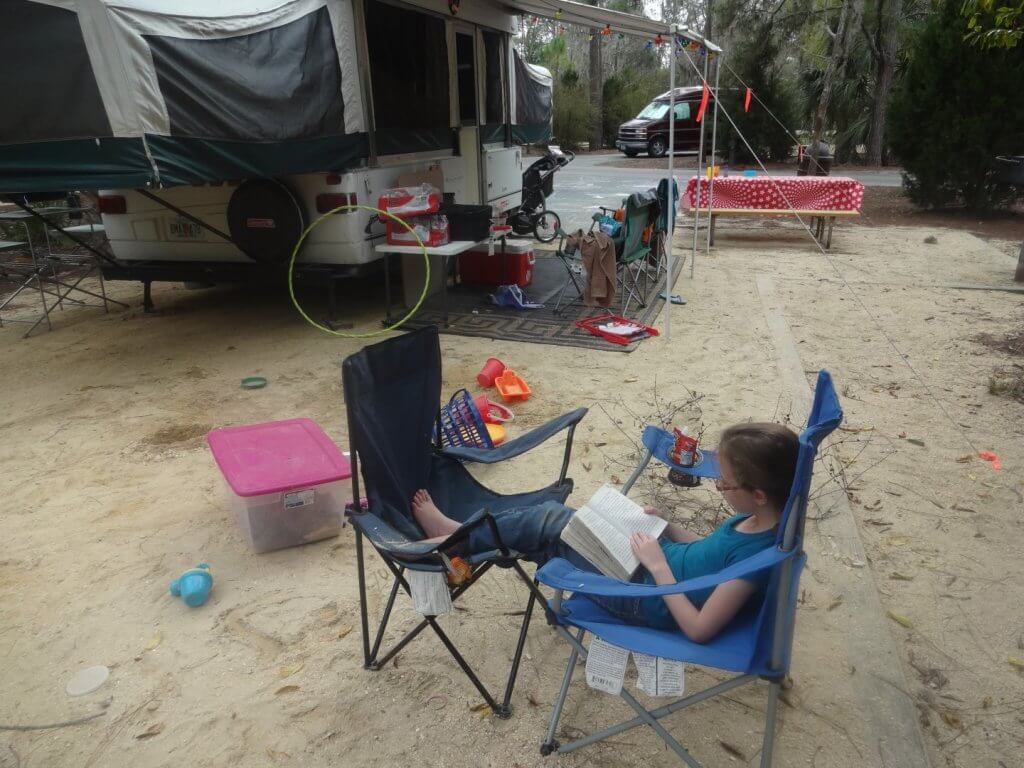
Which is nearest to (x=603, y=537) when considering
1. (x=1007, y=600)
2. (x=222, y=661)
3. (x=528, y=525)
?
(x=528, y=525)

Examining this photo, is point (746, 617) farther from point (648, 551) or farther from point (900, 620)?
point (900, 620)

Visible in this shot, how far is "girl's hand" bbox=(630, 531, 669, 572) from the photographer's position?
1.72 metres

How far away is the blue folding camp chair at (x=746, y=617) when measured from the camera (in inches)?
57.3

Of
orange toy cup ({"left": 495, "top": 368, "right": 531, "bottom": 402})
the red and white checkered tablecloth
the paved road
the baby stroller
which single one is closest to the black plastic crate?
orange toy cup ({"left": 495, "top": 368, "right": 531, "bottom": 402})

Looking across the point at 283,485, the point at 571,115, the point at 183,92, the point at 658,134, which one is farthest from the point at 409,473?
the point at 571,115

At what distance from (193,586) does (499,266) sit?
4.72 metres

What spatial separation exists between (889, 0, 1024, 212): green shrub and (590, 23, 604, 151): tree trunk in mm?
12204

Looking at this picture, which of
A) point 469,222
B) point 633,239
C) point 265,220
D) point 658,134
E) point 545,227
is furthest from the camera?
point 658,134

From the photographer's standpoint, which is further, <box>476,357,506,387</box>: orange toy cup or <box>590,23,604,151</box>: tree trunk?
<box>590,23,604,151</box>: tree trunk

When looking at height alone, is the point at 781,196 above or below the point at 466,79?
below

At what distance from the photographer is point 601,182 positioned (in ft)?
48.2

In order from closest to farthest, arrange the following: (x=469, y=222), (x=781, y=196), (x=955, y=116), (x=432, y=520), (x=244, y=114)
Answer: (x=432, y=520) < (x=244, y=114) < (x=469, y=222) < (x=781, y=196) < (x=955, y=116)

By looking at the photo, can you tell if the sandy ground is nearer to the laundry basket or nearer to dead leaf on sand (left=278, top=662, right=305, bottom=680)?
dead leaf on sand (left=278, top=662, right=305, bottom=680)

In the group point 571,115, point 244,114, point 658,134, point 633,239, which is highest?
point 571,115
